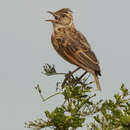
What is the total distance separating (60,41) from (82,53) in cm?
85

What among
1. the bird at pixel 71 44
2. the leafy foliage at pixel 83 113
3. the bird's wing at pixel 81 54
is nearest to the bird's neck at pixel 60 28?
the bird at pixel 71 44

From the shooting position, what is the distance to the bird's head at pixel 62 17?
1066 cm

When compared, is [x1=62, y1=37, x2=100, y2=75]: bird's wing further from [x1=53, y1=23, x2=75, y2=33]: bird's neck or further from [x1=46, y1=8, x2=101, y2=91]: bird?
[x1=53, y1=23, x2=75, y2=33]: bird's neck

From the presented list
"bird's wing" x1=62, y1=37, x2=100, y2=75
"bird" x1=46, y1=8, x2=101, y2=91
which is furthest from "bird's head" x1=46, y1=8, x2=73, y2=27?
"bird's wing" x1=62, y1=37, x2=100, y2=75

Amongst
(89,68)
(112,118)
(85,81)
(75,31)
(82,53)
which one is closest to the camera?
(112,118)

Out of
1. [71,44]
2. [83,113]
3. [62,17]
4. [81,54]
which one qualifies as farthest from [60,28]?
[83,113]

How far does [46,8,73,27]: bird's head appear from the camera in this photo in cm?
1066

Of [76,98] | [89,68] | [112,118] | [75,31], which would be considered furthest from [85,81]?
[75,31]

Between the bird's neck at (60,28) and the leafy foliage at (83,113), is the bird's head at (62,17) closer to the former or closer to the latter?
the bird's neck at (60,28)

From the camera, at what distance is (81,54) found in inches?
373

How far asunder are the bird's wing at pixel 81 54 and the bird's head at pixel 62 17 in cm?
86

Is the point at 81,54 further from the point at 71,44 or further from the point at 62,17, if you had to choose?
the point at 62,17

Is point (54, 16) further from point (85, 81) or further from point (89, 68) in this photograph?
point (85, 81)

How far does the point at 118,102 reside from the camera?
6.23 m
